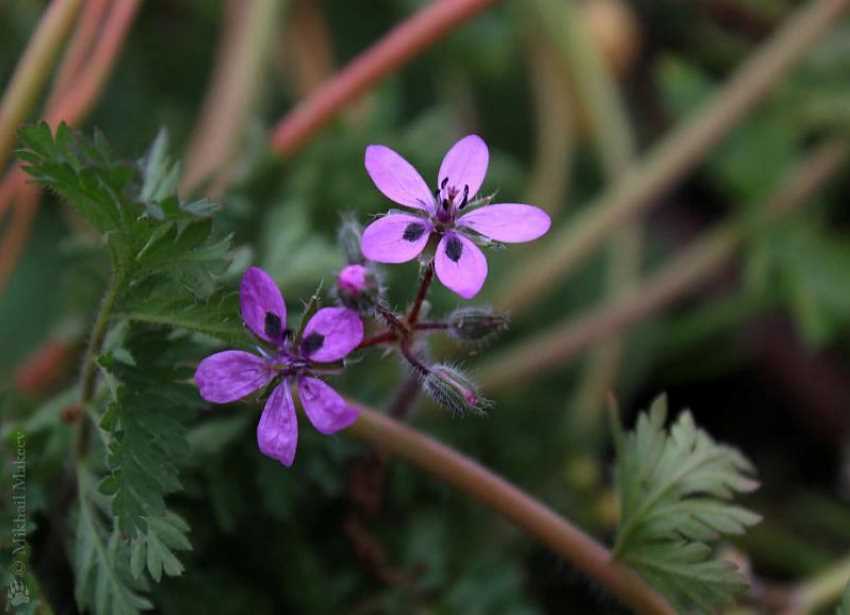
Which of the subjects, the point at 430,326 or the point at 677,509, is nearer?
the point at 430,326

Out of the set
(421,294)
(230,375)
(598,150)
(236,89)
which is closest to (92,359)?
(230,375)

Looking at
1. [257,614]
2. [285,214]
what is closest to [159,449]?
[257,614]

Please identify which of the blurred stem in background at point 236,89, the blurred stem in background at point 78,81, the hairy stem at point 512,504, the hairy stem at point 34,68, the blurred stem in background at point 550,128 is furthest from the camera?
the blurred stem in background at point 550,128

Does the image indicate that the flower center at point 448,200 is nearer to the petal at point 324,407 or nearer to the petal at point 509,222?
the petal at point 509,222

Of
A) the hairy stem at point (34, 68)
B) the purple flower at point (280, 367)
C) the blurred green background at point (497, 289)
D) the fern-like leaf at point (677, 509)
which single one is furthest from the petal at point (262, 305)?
the hairy stem at point (34, 68)

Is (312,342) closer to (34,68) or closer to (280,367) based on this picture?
(280,367)

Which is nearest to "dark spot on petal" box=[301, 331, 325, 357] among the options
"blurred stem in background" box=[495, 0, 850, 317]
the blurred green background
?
the blurred green background

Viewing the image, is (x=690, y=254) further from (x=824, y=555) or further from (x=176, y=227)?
(x=176, y=227)
